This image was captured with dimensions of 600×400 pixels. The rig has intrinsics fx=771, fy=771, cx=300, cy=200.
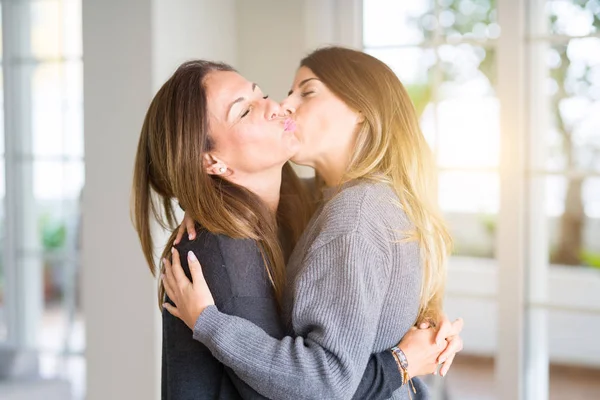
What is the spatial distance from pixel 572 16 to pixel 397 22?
2.45 feet

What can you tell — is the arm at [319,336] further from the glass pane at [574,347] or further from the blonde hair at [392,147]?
the glass pane at [574,347]

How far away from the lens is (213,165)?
6.25 ft

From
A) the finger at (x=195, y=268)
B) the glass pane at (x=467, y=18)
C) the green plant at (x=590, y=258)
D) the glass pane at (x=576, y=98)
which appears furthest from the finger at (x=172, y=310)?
the green plant at (x=590, y=258)

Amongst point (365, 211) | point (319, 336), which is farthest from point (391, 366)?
point (365, 211)

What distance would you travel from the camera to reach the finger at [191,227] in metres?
1.82

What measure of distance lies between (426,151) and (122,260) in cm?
157

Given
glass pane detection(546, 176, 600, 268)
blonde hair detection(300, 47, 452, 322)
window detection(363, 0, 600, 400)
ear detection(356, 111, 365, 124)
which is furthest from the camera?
glass pane detection(546, 176, 600, 268)

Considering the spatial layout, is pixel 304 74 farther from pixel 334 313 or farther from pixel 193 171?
pixel 334 313

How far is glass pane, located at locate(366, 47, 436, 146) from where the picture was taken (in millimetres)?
3434

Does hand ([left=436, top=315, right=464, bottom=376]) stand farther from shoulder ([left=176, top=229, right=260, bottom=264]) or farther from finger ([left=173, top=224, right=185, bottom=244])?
finger ([left=173, top=224, right=185, bottom=244])

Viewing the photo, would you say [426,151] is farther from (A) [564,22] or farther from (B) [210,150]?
(A) [564,22]

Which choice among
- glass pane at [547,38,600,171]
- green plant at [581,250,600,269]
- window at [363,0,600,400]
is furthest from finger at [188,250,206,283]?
green plant at [581,250,600,269]

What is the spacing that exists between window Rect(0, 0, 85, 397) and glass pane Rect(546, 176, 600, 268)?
112 inches

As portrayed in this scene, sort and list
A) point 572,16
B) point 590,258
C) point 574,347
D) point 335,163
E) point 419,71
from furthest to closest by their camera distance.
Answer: point 590,258 → point 574,347 → point 419,71 → point 572,16 → point 335,163
